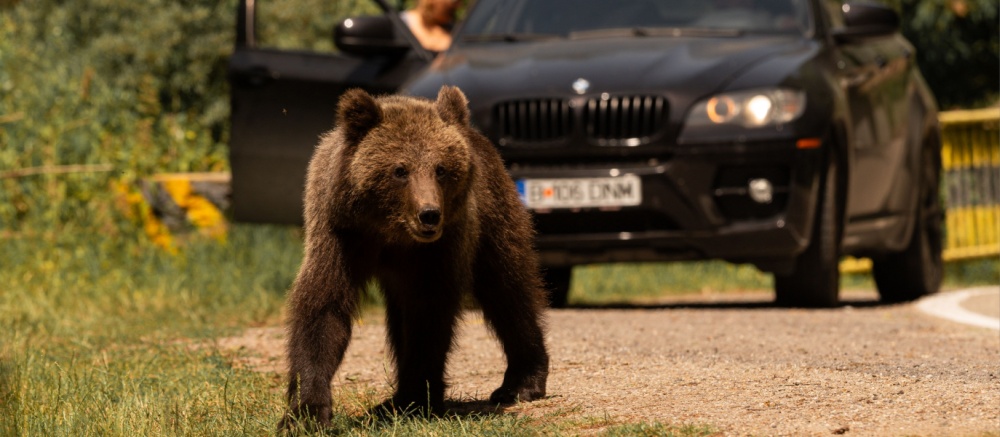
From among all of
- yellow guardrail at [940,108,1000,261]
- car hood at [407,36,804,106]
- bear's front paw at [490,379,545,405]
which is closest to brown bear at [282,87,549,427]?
bear's front paw at [490,379,545,405]

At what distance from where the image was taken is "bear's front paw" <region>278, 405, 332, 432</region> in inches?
215

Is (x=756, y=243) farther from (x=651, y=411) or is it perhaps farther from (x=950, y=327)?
(x=651, y=411)

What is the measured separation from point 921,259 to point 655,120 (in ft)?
9.66

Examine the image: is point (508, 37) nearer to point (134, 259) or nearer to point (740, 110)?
point (740, 110)

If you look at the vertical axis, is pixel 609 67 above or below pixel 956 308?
above

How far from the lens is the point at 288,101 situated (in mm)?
10133

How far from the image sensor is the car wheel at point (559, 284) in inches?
421

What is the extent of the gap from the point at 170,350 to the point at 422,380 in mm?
2611

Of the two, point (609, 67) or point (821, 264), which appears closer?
point (609, 67)

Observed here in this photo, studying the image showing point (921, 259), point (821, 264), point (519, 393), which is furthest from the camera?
point (921, 259)

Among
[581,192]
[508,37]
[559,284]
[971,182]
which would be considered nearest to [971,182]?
[971,182]

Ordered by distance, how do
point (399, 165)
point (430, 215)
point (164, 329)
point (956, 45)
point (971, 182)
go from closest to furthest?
1. point (430, 215)
2. point (399, 165)
3. point (164, 329)
4. point (971, 182)
5. point (956, 45)

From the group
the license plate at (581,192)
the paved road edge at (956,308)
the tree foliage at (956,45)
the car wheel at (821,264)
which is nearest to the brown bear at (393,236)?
the license plate at (581,192)

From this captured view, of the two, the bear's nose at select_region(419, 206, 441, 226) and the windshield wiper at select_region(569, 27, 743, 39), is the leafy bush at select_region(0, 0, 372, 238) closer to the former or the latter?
the windshield wiper at select_region(569, 27, 743, 39)
